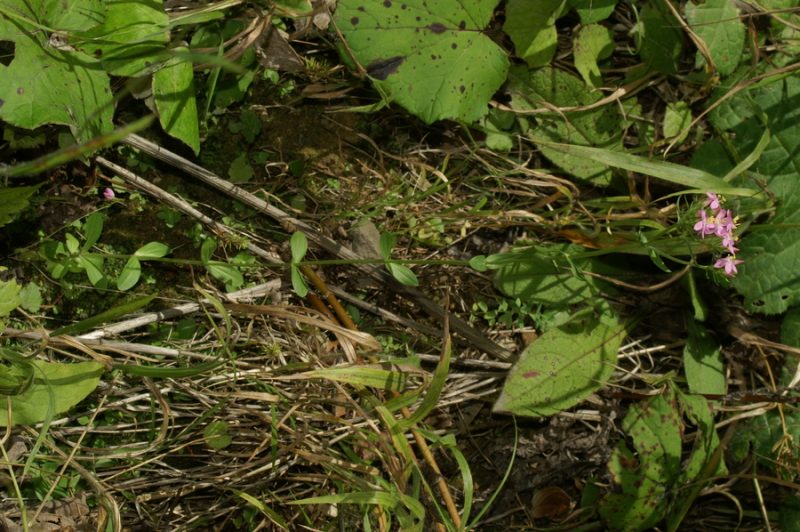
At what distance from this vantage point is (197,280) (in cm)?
250

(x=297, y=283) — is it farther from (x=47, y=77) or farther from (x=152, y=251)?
(x=47, y=77)

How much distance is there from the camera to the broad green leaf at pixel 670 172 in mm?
2432

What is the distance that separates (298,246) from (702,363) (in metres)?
1.56

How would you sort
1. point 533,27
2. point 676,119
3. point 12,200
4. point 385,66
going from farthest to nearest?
1. point 676,119
2. point 533,27
3. point 385,66
4. point 12,200

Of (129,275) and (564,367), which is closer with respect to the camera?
(129,275)

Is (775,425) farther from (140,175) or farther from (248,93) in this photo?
(140,175)

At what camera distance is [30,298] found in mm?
2381

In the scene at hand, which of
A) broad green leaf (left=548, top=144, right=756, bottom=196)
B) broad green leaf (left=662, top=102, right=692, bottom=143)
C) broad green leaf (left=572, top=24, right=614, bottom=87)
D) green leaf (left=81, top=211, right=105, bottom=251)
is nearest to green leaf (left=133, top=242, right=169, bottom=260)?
green leaf (left=81, top=211, right=105, bottom=251)

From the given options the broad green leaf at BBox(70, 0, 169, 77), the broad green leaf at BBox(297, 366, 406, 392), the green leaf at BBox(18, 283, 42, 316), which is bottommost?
the broad green leaf at BBox(297, 366, 406, 392)

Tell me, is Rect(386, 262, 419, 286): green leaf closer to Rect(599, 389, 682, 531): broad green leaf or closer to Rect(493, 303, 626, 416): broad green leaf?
Rect(493, 303, 626, 416): broad green leaf

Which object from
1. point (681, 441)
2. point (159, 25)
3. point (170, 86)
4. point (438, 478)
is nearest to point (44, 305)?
point (170, 86)

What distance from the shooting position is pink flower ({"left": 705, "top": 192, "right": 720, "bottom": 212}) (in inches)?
90.4

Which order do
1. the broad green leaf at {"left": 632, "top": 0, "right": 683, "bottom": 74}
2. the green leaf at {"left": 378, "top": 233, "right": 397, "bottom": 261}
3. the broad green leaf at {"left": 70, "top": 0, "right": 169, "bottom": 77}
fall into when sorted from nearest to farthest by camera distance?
the broad green leaf at {"left": 70, "top": 0, "right": 169, "bottom": 77}, the green leaf at {"left": 378, "top": 233, "right": 397, "bottom": 261}, the broad green leaf at {"left": 632, "top": 0, "right": 683, "bottom": 74}

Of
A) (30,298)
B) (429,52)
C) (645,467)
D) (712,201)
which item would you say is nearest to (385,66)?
(429,52)
